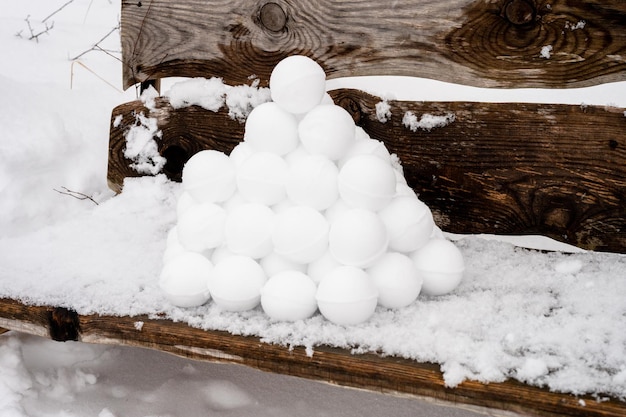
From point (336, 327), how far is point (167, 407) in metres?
0.54

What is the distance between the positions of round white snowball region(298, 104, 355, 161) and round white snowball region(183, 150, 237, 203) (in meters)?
0.19

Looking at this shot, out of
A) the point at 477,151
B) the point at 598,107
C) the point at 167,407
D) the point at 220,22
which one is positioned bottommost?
the point at 167,407

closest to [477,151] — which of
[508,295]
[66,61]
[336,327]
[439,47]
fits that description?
[439,47]

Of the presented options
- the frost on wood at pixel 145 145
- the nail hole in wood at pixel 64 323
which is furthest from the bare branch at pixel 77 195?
the nail hole in wood at pixel 64 323

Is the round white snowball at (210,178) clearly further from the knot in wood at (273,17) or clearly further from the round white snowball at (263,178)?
the knot in wood at (273,17)

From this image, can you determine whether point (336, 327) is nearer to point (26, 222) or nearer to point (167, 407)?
point (167, 407)

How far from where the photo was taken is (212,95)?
7.13 feet

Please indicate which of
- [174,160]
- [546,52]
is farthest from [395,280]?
[174,160]

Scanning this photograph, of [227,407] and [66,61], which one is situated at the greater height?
[66,61]

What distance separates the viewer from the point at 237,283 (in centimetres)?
148

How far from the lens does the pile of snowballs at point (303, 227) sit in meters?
1.46

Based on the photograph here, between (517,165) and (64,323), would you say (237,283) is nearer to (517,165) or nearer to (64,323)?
(64,323)

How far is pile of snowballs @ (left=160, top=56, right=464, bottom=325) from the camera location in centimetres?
146

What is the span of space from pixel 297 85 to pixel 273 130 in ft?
0.37
